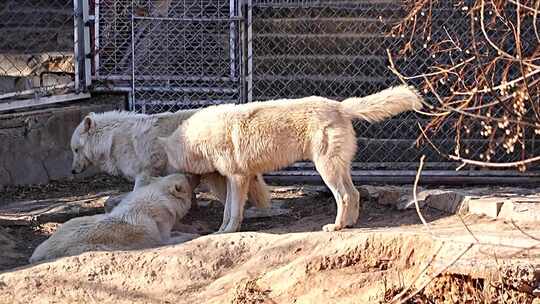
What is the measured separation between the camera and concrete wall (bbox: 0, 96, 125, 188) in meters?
9.34

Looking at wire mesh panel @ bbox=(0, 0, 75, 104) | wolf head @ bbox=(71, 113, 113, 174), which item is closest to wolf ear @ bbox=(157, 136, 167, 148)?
wolf head @ bbox=(71, 113, 113, 174)

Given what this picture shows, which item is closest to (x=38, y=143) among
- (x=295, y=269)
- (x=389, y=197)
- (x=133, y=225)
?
(x=133, y=225)

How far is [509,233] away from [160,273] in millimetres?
2157

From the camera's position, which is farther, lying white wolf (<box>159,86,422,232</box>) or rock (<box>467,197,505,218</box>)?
lying white wolf (<box>159,86,422,232</box>)

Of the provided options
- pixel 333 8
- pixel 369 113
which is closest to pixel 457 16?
pixel 333 8

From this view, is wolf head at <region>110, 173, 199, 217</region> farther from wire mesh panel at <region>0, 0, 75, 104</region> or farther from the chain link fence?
wire mesh panel at <region>0, 0, 75, 104</region>

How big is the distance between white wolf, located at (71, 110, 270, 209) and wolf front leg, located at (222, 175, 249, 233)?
10.4 inches

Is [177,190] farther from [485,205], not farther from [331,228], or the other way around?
[485,205]

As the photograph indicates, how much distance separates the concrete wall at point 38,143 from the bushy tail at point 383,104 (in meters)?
3.43

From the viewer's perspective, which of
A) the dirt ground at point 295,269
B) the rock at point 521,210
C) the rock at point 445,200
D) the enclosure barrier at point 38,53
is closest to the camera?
the dirt ground at point 295,269

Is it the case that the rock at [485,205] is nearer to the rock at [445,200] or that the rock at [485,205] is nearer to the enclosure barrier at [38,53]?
the rock at [445,200]

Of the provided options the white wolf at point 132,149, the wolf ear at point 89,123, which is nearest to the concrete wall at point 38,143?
the white wolf at point 132,149

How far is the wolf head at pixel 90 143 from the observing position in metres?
8.48

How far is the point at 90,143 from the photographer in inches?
337
